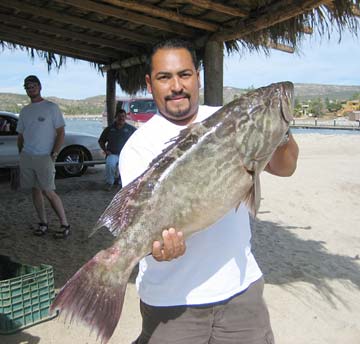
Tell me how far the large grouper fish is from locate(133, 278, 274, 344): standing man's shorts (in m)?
0.32

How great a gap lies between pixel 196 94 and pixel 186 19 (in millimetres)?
3677

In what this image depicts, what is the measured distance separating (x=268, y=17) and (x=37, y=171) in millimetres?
3618

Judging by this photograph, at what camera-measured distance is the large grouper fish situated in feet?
6.36

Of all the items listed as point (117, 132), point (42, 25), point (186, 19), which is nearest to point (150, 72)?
point (186, 19)

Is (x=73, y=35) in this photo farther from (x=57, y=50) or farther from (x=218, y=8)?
(x=218, y=8)

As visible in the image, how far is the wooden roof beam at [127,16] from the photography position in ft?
18.4

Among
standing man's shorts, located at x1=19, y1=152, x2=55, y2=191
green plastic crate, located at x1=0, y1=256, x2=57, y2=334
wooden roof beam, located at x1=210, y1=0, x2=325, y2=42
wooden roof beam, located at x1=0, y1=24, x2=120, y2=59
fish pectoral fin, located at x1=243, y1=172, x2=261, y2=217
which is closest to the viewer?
fish pectoral fin, located at x1=243, y1=172, x2=261, y2=217

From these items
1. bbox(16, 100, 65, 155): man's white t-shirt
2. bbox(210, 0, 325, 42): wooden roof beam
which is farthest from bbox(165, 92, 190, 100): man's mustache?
bbox(16, 100, 65, 155): man's white t-shirt

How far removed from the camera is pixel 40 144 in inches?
250

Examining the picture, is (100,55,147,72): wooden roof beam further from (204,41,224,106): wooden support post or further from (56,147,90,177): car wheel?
(56,147,90,177): car wheel

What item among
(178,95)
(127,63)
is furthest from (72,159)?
(178,95)

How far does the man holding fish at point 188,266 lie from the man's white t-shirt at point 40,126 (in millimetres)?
4442

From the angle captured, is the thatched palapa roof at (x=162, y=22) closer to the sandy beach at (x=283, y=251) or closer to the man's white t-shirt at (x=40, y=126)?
the man's white t-shirt at (x=40, y=126)

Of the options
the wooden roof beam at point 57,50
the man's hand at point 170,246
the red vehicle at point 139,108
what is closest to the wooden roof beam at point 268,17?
the man's hand at point 170,246
